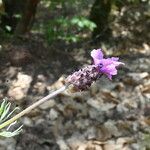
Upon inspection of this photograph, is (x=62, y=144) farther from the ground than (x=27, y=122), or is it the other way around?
(x=27, y=122)

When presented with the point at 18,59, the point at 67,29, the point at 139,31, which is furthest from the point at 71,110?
the point at 139,31

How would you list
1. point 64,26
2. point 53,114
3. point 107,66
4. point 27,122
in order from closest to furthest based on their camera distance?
point 107,66, point 27,122, point 53,114, point 64,26

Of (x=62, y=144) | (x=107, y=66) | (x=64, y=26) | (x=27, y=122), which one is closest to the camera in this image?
(x=107, y=66)

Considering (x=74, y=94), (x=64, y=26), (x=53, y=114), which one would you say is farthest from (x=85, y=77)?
(x=64, y=26)

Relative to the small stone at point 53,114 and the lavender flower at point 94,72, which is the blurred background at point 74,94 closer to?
the small stone at point 53,114

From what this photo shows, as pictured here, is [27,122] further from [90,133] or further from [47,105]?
[90,133]

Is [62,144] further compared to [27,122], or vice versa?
[27,122]

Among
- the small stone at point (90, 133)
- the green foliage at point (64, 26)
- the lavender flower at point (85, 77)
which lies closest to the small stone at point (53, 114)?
the small stone at point (90, 133)

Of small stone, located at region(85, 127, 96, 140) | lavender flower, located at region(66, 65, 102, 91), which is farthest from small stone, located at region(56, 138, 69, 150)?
lavender flower, located at region(66, 65, 102, 91)

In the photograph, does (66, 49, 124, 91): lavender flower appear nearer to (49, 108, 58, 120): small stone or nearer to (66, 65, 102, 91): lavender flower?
(66, 65, 102, 91): lavender flower
